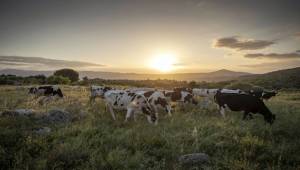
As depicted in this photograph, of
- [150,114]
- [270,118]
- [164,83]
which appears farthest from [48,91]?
[164,83]

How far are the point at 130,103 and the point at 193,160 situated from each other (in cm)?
650

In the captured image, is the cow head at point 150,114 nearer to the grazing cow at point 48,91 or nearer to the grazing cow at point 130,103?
the grazing cow at point 130,103

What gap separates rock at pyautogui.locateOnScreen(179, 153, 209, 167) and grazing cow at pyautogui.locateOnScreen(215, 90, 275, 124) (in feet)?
22.2

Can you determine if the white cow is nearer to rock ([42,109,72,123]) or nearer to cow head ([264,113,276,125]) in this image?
rock ([42,109,72,123])

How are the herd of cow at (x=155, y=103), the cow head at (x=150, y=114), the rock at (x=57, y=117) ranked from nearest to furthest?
the rock at (x=57, y=117) < the cow head at (x=150, y=114) < the herd of cow at (x=155, y=103)

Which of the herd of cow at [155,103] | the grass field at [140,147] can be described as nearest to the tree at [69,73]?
the herd of cow at [155,103]

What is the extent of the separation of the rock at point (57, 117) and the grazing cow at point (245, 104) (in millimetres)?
8746

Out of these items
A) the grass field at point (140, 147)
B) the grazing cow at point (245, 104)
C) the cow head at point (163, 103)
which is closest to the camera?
the grass field at point (140, 147)

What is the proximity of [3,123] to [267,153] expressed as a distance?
9.99m

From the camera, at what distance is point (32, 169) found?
651cm

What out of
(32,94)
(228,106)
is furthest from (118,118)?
(32,94)

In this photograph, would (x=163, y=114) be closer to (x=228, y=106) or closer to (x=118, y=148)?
(x=228, y=106)

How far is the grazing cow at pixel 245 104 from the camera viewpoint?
531 inches

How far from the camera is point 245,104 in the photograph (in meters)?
14.2
